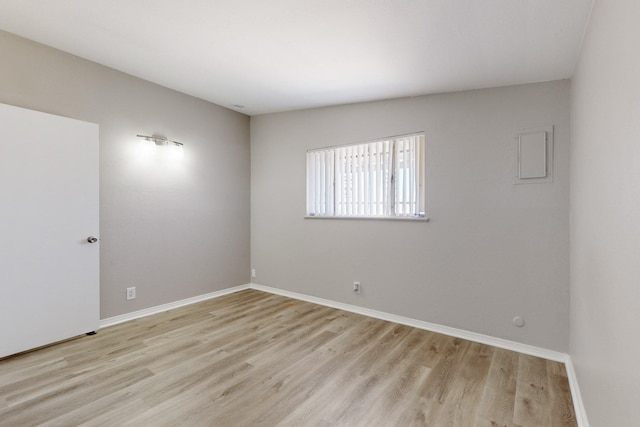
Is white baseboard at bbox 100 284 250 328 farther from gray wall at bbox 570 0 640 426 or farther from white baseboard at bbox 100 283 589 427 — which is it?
gray wall at bbox 570 0 640 426

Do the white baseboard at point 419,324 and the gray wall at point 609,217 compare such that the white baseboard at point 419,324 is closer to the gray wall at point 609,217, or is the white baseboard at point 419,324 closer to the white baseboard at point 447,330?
the white baseboard at point 447,330

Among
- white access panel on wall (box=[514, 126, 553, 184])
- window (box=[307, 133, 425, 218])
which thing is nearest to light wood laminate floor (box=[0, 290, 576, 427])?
window (box=[307, 133, 425, 218])

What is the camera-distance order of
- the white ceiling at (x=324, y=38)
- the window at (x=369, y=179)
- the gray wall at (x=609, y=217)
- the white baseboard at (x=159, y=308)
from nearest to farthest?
the gray wall at (x=609, y=217) < the white ceiling at (x=324, y=38) < the white baseboard at (x=159, y=308) < the window at (x=369, y=179)

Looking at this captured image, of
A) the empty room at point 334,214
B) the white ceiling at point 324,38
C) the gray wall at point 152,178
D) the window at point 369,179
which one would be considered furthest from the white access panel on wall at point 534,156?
the gray wall at point 152,178

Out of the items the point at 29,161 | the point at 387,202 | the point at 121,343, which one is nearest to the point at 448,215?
the point at 387,202

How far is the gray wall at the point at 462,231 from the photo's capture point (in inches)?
103

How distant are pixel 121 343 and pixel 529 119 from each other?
425 centimetres

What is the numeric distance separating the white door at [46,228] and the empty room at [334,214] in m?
0.02

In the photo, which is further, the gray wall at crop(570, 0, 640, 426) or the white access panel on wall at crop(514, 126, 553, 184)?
the white access panel on wall at crop(514, 126, 553, 184)

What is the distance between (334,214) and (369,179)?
674 mm

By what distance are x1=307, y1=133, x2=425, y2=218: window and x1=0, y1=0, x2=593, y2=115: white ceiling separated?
0.68 metres

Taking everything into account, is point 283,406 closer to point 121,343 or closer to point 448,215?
point 121,343

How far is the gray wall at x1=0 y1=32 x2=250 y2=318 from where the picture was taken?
8.94 feet

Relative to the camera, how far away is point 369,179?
3.65m
